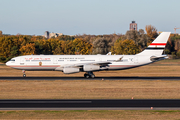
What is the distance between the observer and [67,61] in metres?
45.2

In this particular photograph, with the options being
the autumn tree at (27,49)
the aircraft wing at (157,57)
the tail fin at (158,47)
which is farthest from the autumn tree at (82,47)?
the aircraft wing at (157,57)

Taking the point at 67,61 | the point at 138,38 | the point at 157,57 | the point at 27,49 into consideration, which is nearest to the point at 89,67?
the point at 67,61

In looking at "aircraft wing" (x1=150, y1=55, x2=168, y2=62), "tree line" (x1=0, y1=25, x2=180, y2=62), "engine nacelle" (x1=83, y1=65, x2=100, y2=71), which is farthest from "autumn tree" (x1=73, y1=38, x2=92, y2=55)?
"engine nacelle" (x1=83, y1=65, x2=100, y2=71)

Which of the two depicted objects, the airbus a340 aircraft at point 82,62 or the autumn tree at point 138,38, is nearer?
the airbus a340 aircraft at point 82,62

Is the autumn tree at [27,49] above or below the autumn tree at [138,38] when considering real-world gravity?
below

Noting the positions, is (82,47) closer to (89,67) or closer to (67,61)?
(67,61)

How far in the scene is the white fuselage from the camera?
4472cm

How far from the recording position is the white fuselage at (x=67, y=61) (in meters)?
44.7

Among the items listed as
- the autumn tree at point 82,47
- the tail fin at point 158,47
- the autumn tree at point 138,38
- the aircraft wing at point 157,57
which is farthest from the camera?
the autumn tree at point 138,38

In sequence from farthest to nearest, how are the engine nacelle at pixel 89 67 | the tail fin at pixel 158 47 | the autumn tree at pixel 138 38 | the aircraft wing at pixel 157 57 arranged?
the autumn tree at pixel 138 38
the tail fin at pixel 158 47
the aircraft wing at pixel 157 57
the engine nacelle at pixel 89 67

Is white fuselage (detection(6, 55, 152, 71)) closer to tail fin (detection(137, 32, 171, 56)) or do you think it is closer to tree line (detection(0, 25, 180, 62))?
tail fin (detection(137, 32, 171, 56))

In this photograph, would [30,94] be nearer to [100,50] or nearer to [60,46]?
[100,50]

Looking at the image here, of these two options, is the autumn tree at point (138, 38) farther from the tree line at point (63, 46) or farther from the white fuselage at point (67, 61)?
the white fuselage at point (67, 61)

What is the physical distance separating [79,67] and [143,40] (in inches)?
4026
